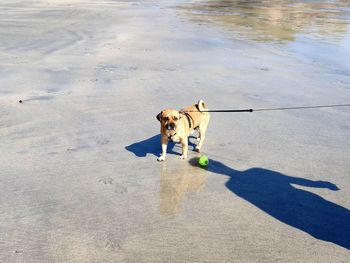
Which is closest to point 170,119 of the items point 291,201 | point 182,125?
point 182,125

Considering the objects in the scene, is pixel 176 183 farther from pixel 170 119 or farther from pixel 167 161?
pixel 170 119

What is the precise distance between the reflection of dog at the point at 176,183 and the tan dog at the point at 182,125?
0.32 meters

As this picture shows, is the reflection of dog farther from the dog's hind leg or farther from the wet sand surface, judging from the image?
the dog's hind leg

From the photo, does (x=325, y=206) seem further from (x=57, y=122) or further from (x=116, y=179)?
(x=57, y=122)

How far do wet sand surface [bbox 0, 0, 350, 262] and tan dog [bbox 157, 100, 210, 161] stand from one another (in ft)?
0.89

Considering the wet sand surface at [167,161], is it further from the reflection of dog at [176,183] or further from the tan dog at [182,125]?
the tan dog at [182,125]

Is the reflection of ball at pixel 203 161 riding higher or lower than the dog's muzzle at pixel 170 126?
lower

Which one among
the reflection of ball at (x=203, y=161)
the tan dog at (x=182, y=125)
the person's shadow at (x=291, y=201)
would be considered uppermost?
the tan dog at (x=182, y=125)

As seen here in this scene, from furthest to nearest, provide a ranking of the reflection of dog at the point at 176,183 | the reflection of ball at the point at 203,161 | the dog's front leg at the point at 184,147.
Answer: the dog's front leg at the point at 184,147 < the reflection of ball at the point at 203,161 < the reflection of dog at the point at 176,183

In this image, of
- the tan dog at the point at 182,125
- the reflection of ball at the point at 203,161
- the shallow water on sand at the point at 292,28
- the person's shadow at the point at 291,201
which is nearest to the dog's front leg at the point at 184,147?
the tan dog at the point at 182,125

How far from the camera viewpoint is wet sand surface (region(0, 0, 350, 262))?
4199 mm

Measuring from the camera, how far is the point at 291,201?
506 cm

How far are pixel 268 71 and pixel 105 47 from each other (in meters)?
5.19

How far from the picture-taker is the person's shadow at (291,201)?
176 inches
